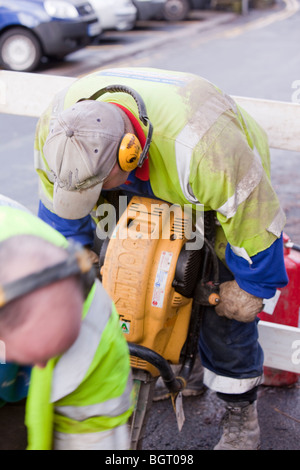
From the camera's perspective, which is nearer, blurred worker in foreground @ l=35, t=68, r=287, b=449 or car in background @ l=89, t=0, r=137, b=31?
blurred worker in foreground @ l=35, t=68, r=287, b=449

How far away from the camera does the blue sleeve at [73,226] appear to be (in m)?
2.48

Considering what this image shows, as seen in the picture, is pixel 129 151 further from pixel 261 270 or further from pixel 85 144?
pixel 261 270

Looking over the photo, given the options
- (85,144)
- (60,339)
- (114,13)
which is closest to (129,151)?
(85,144)

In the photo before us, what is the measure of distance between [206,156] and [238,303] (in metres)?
0.62

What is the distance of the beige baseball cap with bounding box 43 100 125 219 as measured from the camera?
1948mm

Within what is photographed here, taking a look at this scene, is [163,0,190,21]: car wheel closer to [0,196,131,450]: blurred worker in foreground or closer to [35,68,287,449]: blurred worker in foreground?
[35,68,287,449]: blurred worker in foreground

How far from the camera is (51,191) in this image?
7.86 feet

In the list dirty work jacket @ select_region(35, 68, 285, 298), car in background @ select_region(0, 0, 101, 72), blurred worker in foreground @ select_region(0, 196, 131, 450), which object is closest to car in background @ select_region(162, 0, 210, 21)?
car in background @ select_region(0, 0, 101, 72)

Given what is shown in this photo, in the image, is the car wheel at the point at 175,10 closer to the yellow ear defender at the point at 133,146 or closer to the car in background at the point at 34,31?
the car in background at the point at 34,31

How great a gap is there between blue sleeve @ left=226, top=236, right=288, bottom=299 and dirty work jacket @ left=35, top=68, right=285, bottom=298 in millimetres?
33

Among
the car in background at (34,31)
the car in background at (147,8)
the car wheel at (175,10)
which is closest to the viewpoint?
the car in background at (34,31)

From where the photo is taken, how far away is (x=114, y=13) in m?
11.4

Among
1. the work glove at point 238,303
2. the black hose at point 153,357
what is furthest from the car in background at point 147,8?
the black hose at point 153,357

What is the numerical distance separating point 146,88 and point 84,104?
11.1 inches
